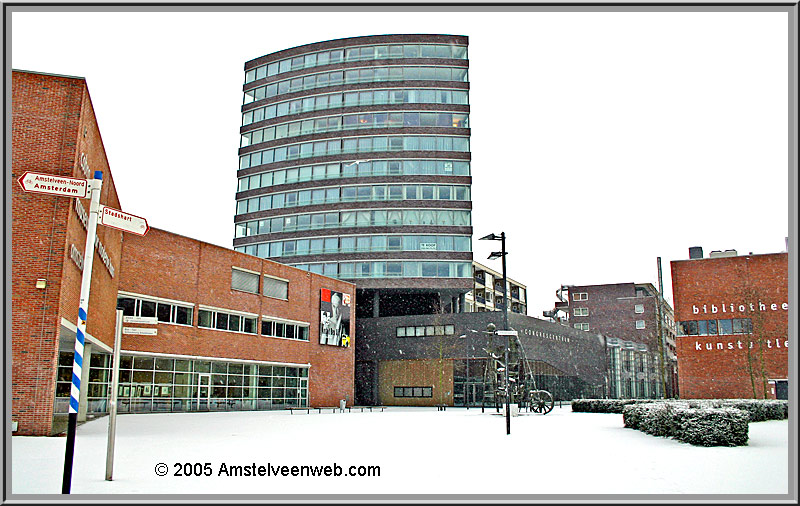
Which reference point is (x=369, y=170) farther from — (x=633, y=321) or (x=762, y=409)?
(x=633, y=321)

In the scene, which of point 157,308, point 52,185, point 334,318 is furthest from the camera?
point 334,318

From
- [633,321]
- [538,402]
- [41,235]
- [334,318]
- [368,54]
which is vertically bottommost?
[538,402]

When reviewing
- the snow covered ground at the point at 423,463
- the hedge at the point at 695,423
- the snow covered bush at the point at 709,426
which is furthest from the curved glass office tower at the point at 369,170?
the snow covered bush at the point at 709,426

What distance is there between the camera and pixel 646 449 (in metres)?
15.0

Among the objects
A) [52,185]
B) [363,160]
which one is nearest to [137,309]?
[52,185]

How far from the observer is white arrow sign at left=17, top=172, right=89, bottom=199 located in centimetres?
828

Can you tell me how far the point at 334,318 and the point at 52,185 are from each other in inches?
1738

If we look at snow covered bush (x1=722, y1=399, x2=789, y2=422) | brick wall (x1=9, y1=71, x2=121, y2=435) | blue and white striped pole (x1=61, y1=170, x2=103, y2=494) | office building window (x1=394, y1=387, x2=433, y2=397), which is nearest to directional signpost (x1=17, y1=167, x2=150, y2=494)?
blue and white striped pole (x1=61, y1=170, x2=103, y2=494)

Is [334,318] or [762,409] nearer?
[762,409]

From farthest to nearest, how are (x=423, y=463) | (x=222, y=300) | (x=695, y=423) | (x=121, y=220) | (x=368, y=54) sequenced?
(x=368, y=54) < (x=222, y=300) < (x=695, y=423) < (x=423, y=463) < (x=121, y=220)

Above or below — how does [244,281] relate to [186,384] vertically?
above

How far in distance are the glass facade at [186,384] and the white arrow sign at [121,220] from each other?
21440mm

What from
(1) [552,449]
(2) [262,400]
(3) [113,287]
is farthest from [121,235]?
(1) [552,449]

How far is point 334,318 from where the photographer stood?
52.1 meters
